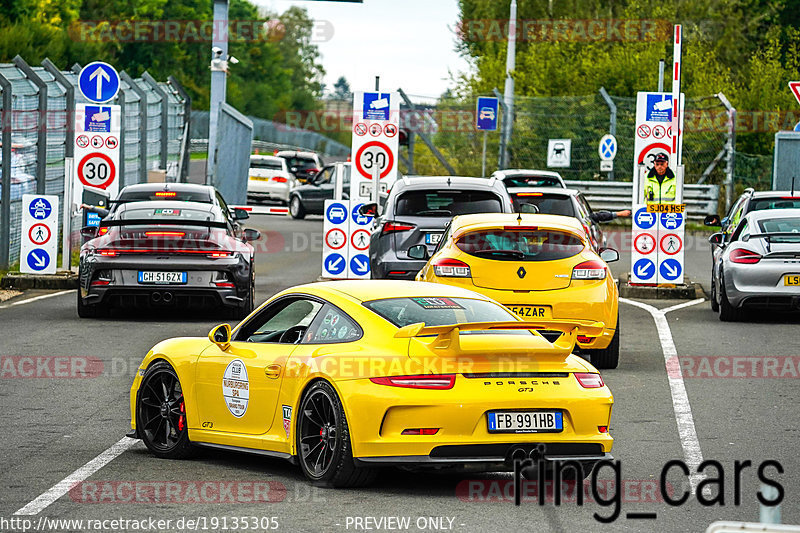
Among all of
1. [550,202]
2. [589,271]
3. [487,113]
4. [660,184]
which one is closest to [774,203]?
[660,184]

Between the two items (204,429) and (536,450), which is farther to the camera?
(204,429)

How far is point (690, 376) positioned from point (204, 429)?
19.7 feet

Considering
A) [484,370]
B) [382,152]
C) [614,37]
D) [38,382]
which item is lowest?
[38,382]

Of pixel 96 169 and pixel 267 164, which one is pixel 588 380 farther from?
pixel 267 164

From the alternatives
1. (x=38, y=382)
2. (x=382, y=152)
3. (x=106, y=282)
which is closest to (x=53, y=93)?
(x=382, y=152)

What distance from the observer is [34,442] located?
10.4m

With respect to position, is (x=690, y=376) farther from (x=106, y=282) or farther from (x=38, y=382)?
(x=106, y=282)

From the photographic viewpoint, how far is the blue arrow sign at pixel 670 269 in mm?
22391

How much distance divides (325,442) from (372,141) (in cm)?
1523

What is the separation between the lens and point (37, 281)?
22016mm

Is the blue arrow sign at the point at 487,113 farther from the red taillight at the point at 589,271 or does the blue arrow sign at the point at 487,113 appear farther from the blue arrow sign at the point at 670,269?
the red taillight at the point at 589,271

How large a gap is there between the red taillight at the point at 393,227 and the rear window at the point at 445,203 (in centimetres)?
23

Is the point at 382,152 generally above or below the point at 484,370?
above

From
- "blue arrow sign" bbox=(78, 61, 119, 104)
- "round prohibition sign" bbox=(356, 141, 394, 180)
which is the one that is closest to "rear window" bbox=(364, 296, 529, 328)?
"round prohibition sign" bbox=(356, 141, 394, 180)
